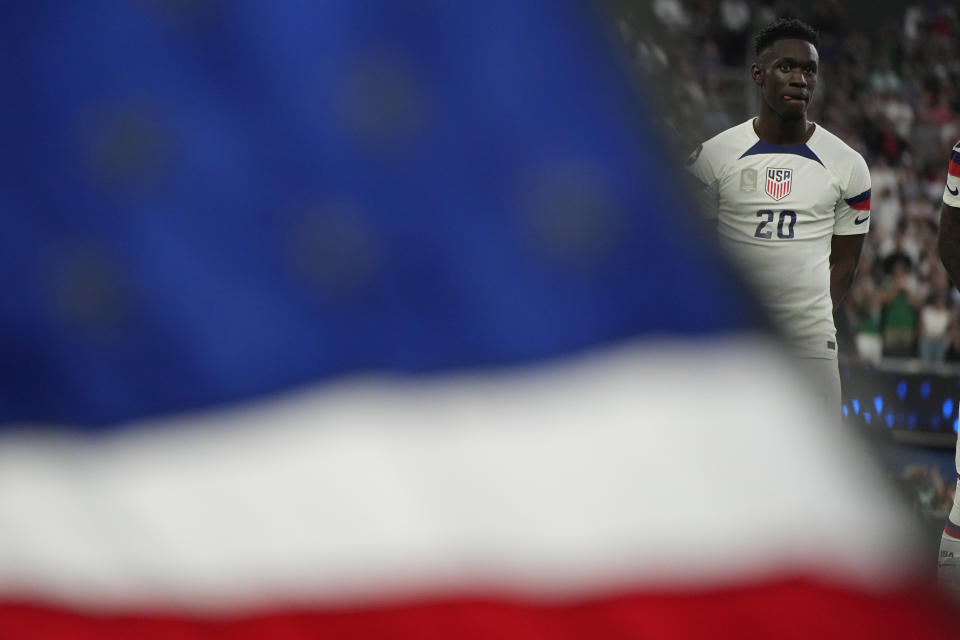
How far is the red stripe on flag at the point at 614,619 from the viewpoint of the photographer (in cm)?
136

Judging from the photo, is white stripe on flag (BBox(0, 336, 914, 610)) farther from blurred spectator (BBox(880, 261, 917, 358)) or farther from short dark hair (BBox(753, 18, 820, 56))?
blurred spectator (BBox(880, 261, 917, 358))

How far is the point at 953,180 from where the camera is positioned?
13.9ft

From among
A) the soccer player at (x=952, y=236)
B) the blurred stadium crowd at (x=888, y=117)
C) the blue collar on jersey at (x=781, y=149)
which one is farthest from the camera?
the blurred stadium crowd at (x=888, y=117)

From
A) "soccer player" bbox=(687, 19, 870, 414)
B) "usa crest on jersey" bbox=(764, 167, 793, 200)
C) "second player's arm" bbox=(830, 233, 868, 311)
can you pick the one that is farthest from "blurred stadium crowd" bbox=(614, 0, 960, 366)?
"usa crest on jersey" bbox=(764, 167, 793, 200)

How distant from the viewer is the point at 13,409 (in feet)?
5.04

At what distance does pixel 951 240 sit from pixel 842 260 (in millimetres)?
650

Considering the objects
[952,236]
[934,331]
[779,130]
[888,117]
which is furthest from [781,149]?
[888,117]

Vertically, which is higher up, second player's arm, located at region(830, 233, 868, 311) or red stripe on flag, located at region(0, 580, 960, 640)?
second player's arm, located at region(830, 233, 868, 311)

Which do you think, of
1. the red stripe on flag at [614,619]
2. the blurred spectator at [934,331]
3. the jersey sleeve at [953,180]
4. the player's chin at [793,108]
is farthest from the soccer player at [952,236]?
the blurred spectator at [934,331]

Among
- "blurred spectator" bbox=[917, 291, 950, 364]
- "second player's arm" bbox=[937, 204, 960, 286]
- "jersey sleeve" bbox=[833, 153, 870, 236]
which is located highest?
"blurred spectator" bbox=[917, 291, 950, 364]

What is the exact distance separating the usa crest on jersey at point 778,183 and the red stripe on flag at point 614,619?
10.8 feet

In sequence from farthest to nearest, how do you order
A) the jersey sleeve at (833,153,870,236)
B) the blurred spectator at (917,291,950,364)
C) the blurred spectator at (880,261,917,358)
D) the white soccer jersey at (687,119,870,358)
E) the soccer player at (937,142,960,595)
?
1. the blurred spectator at (880,261,917,358)
2. the blurred spectator at (917,291,950,364)
3. the jersey sleeve at (833,153,870,236)
4. the white soccer jersey at (687,119,870,358)
5. the soccer player at (937,142,960,595)

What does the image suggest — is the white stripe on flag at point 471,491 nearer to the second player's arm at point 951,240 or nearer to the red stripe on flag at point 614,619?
the red stripe on flag at point 614,619

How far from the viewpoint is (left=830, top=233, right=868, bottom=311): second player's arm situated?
16.0ft
